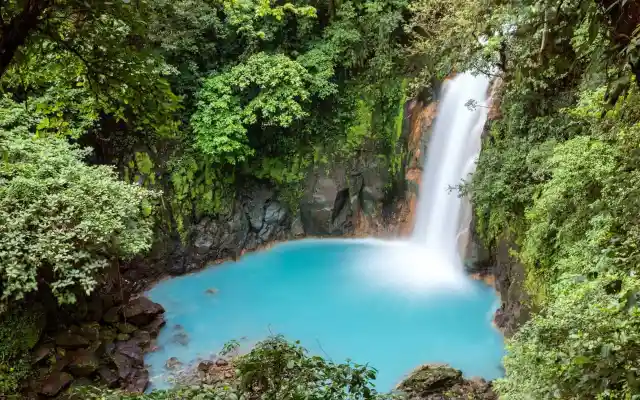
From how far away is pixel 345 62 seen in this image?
12133 millimetres

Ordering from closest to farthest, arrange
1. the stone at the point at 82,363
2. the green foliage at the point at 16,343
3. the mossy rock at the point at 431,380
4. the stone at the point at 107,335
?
the green foliage at the point at 16,343 < the mossy rock at the point at 431,380 < the stone at the point at 82,363 < the stone at the point at 107,335

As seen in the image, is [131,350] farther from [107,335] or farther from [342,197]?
[342,197]

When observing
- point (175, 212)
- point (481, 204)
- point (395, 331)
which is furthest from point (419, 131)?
point (175, 212)

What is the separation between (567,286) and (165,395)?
14.8 feet

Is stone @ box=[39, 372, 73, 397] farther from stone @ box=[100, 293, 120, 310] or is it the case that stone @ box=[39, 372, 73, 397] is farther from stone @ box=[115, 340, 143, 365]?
stone @ box=[100, 293, 120, 310]

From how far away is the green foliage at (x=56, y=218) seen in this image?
5.99m

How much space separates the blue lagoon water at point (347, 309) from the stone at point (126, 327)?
24.0 inches

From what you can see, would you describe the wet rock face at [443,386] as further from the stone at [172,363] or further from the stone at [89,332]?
the stone at [89,332]

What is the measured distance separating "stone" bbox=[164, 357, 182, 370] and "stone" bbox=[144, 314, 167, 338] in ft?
2.99

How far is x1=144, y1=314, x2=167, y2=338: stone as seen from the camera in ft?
30.0

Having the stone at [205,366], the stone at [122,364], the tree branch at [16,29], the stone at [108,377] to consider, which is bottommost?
the stone at [108,377]

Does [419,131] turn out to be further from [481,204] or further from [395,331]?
[395,331]

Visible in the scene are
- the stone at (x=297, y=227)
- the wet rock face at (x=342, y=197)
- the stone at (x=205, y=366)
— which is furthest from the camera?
the stone at (x=297, y=227)

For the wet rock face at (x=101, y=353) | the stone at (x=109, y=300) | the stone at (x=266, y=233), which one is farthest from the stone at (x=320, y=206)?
the stone at (x=109, y=300)
